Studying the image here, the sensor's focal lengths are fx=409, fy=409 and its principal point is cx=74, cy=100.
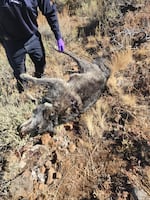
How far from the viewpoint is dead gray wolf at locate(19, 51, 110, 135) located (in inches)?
158

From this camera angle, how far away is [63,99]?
4113 millimetres

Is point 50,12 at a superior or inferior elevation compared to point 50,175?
superior

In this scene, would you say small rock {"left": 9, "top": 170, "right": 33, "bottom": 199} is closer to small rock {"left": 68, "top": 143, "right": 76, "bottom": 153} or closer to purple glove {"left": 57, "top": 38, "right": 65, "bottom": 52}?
small rock {"left": 68, "top": 143, "right": 76, "bottom": 153}

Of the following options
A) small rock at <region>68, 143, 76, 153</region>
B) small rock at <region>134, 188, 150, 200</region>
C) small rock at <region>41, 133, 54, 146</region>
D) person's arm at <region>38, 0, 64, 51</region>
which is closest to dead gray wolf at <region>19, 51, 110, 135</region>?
small rock at <region>41, 133, 54, 146</region>

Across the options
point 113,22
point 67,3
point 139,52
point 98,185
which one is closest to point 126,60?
point 139,52

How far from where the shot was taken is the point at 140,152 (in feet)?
12.1

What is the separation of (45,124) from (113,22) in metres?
2.44

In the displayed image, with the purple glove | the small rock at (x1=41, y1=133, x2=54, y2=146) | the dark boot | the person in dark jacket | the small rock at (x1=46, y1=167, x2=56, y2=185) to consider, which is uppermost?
the person in dark jacket

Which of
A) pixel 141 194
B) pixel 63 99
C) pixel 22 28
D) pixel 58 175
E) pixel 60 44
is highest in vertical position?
pixel 22 28

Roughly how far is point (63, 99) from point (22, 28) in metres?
0.81

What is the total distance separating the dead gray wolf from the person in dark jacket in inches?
10.2

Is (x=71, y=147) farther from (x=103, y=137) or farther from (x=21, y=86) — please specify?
(x=21, y=86)

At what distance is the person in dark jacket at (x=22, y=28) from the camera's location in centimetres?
384

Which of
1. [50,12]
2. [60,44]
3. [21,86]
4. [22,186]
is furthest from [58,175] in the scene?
[50,12]
